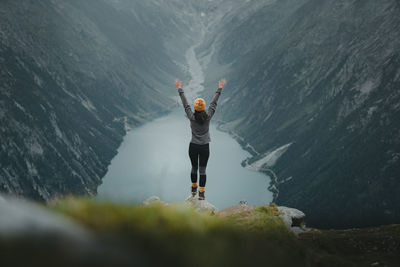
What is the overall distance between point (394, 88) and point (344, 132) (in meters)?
31.0

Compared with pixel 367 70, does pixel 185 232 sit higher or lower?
lower

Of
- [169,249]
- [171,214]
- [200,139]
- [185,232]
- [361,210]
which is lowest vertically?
[169,249]

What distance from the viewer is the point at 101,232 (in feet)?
17.3

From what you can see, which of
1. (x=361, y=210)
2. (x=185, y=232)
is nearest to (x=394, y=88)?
(x=361, y=210)

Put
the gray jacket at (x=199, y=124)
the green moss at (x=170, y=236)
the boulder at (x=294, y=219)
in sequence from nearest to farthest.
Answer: the green moss at (x=170, y=236) < the gray jacket at (x=199, y=124) < the boulder at (x=294, y=219)

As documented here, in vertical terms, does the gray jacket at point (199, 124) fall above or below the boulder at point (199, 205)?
above

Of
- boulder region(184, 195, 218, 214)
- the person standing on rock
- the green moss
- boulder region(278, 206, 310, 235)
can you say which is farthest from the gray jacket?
the green moss

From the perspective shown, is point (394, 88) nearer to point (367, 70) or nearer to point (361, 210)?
point (367, 70)

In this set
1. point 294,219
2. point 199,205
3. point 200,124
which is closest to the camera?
point 200,124

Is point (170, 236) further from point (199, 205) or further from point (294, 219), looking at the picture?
point (294, 219)

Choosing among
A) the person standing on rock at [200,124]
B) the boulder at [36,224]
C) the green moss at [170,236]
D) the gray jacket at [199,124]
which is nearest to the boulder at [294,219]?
the person standing on rock at [200,124]

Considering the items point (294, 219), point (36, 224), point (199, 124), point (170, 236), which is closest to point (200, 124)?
point (199, 124)

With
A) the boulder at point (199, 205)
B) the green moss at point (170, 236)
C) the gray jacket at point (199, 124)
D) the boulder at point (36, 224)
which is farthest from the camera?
the boulder at point (199, 205)

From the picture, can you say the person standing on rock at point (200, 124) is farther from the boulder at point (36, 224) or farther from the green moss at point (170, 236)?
the boulder at point (36, 224)
